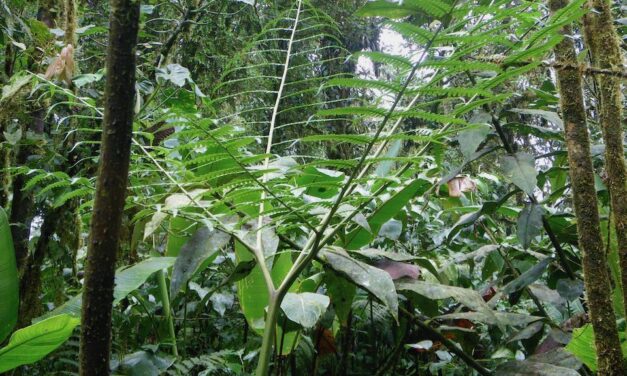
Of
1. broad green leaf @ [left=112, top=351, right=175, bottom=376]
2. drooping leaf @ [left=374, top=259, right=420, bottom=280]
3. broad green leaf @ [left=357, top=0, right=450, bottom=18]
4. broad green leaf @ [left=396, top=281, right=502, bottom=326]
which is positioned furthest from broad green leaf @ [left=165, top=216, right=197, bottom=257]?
broad green leaf @ [left=357, top=0, right=450, bottom=18]

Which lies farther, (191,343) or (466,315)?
(191,343)

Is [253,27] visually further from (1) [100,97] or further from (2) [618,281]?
(2) [618,281]

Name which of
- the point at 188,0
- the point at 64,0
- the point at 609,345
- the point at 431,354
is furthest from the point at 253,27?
the point at 609,345

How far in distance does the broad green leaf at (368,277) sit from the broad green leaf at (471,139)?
1.26 feet

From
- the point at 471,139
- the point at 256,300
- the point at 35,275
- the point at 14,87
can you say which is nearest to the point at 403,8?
the point at 471,139

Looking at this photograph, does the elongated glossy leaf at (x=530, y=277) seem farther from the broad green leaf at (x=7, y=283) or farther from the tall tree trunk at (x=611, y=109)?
the broad green leaf at (x=7, y=283)

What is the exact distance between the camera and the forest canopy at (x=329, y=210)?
917 mm

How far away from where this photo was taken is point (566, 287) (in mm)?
1360

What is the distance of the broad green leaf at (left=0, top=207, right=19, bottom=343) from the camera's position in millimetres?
1365

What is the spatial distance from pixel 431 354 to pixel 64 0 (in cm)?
221

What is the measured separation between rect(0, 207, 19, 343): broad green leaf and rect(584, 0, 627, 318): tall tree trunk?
154cm

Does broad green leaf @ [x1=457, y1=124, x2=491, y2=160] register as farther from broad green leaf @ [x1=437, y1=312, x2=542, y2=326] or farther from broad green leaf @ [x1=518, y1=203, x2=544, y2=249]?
broad green leaf @ [x1=437, y1=312, x2=542, y2=326]

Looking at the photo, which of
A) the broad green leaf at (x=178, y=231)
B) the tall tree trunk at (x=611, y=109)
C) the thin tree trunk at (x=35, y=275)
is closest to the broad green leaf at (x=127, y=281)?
the broad green leaf at (x=178, y=231)

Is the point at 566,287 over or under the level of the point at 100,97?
under
